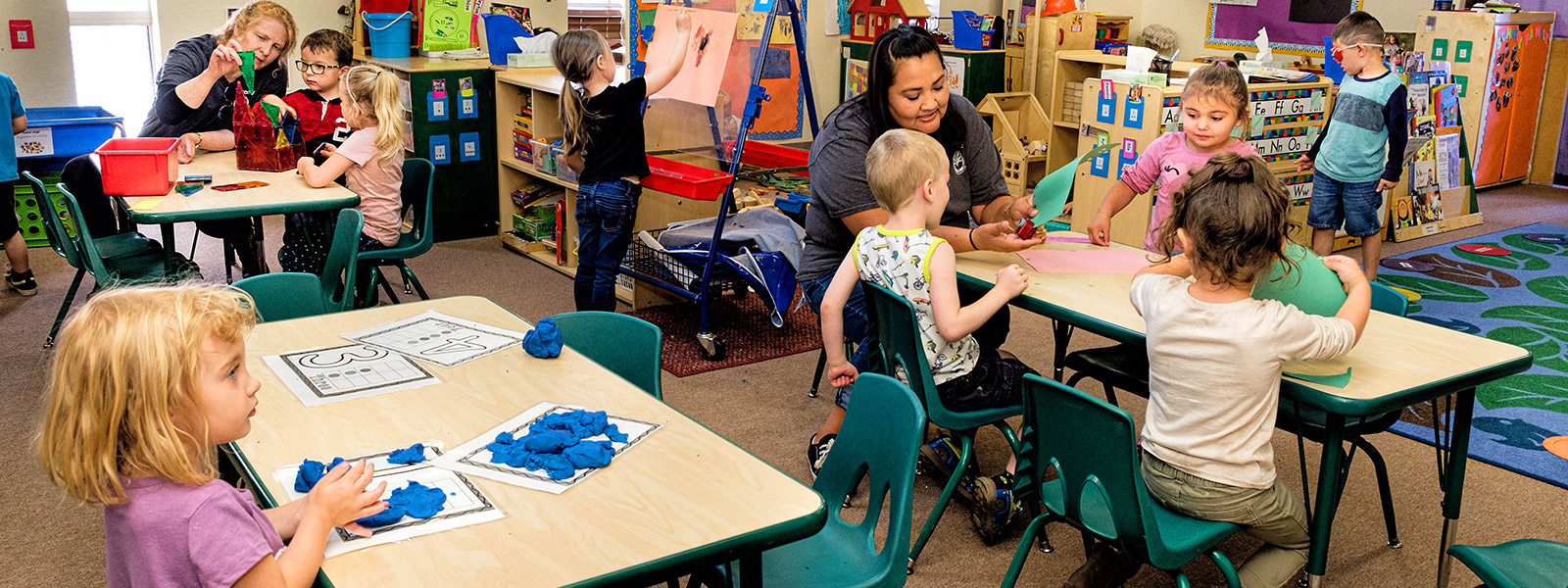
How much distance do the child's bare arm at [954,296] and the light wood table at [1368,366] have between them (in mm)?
107

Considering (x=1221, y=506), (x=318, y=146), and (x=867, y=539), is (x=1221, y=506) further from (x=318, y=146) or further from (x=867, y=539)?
(x=318, y=146)

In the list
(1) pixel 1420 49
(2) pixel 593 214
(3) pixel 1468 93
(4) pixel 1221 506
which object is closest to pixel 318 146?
(2) pixel 593 214

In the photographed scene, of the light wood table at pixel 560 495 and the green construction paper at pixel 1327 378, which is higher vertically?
the green construction paper at pixel 1327 378

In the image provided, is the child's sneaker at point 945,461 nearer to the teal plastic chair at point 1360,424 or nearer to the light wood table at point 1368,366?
the light wood table at point 1368,366

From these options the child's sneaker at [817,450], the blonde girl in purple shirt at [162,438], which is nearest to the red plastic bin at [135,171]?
the child's sneaker at [817,450]

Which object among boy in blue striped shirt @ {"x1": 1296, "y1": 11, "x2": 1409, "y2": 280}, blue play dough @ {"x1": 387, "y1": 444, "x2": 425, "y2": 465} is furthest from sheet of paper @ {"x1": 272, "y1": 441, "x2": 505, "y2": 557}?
boy in blue striped shirt @ {"x1": 1296, "y1": 11, "x2": 1409, "y2": 280}

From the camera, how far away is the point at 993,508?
9.36 ft

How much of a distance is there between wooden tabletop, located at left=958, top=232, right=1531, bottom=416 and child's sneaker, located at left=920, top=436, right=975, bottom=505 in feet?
1.71

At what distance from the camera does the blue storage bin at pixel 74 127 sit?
570 centimetres

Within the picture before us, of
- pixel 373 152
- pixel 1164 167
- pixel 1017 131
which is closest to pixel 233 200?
pixel 373 152

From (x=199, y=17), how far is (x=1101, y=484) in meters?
6.16

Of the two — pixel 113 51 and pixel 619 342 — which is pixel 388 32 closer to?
pixel 113 51

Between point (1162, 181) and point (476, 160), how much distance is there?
3.88 meters

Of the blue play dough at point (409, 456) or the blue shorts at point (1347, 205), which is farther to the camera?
the blue shorts at point (1347, 205)
